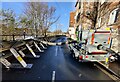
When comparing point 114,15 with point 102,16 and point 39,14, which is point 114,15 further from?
point 39,14

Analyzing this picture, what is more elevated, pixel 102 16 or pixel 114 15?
pixel 102 16

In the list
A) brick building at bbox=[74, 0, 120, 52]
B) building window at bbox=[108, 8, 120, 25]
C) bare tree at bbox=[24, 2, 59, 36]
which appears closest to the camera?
brick building at bbox=[74, 0, 120, 52]

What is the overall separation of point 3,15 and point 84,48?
1173cm

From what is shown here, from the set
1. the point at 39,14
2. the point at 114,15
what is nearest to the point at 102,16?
the point at 114,15

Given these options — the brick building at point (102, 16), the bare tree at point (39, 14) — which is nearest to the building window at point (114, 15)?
the brick building at point (102, 16)

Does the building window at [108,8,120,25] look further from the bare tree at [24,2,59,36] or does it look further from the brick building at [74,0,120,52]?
the bare tree at [24,2,59,36]

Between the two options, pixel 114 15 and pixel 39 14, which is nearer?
pixel 114 15

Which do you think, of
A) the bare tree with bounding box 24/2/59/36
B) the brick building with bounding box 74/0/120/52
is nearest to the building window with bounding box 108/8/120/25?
the brick building with bounding box 74/0/120/52

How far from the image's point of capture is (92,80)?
5.52 meters

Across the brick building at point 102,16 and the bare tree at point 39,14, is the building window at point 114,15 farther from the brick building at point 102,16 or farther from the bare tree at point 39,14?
the bare tree at point 39,14

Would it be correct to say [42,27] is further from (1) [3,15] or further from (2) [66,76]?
(2) [66,76]

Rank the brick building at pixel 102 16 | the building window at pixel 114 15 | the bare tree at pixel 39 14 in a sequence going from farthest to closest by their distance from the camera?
1. the bare tree at pixel 39 14
2. the building window at pixel 114 15
3. the brick building at pixel 102 16

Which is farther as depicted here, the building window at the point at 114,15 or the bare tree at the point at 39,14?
the bare tree at the point at 39,14

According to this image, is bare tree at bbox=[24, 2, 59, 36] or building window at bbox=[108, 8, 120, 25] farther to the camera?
bare tree at bbox=[24, 2, 59, 36]
